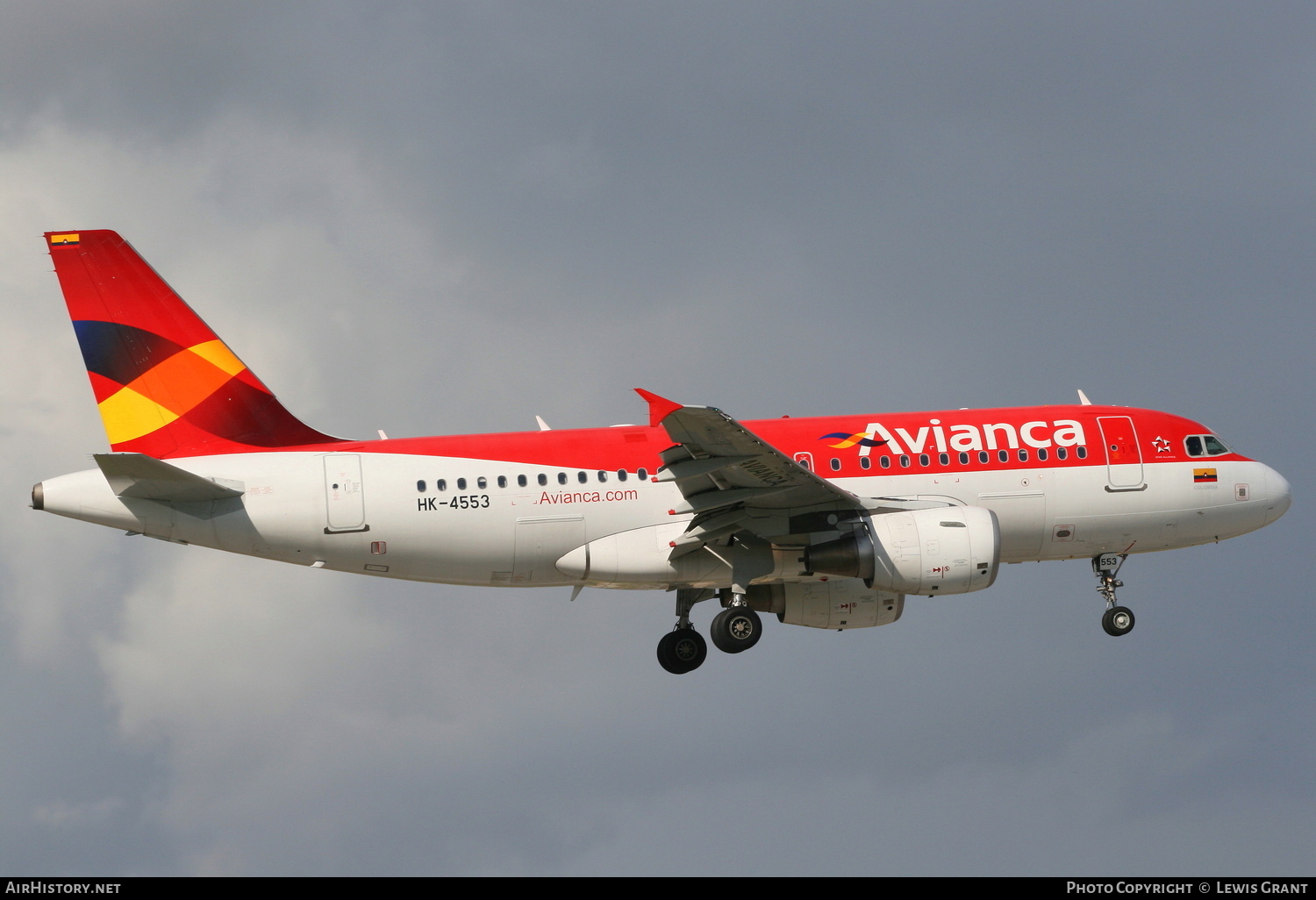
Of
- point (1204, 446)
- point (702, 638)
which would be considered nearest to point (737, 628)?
point (702, 638)

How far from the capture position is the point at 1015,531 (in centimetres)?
3691

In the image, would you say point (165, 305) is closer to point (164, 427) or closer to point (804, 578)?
point (164, 427)

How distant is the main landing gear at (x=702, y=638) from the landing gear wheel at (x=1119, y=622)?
9.53 meters

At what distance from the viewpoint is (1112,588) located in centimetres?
3888

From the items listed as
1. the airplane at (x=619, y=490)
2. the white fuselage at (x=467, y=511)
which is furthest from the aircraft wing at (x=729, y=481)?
the white fuselage at (x=467, y=511)

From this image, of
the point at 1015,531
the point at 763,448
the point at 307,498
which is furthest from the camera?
the point at 1015,531

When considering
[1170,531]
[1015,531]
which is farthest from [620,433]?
[1170,531]

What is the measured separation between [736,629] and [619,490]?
474cm

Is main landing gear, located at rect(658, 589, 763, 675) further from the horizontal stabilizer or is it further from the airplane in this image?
the horizontal stabilizer

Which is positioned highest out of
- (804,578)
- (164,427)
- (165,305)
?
(165,305)

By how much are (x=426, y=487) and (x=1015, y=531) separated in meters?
14.8

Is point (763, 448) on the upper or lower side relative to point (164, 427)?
lower

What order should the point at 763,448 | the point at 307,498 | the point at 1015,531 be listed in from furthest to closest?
the point at 1015,531
the point at 307,498
the point at 763,448

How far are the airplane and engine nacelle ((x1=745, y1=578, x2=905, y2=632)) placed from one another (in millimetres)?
73
